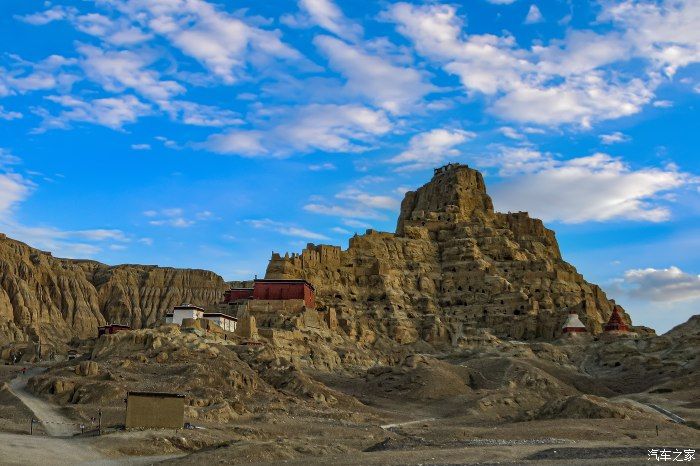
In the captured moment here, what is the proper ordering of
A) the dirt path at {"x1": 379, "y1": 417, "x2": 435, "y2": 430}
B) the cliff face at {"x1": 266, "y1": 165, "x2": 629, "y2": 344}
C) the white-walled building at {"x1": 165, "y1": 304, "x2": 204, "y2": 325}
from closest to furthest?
the dirt path at {"x1": 379, "y1": 417, "x2": 435, "y2": 430}
the white-walled building at {"x1": 165, "y1": 304, "x2": 204, "y2": 325}
the cliff face at {"x1": 266, "y1": 165, "x2": 629, "y2": 344}

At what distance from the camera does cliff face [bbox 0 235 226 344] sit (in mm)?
152000

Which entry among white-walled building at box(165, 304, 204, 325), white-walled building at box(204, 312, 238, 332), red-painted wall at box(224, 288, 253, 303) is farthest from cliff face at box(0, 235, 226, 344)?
white-walled building at box(204, 312, 238, 332)

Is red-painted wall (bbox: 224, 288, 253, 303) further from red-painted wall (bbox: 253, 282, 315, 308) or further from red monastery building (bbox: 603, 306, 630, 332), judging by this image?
red monastery building (bbox: 603, 306, 630, 332)

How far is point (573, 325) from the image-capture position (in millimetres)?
119562

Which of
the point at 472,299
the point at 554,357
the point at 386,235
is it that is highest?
the point at 386,235

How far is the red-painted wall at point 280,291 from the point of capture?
355 feet

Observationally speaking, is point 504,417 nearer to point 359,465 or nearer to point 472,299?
point 359,465

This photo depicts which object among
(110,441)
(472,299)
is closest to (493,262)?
(472,299)

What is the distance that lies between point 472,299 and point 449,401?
51.6 meters

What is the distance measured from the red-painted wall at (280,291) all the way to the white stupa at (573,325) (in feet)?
117

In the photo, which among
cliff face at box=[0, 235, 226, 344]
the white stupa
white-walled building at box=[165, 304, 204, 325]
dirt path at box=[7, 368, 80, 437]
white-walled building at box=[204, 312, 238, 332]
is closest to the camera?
dirt path at box=[7, 368, 80, 437]

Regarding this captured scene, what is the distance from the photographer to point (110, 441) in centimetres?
4516

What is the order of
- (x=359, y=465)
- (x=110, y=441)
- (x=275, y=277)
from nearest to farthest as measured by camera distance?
(x=359, y=465)
(x=110, y=441)
(x=275, y=277)

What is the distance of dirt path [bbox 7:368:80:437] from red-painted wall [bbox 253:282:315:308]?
3759 centimetres
